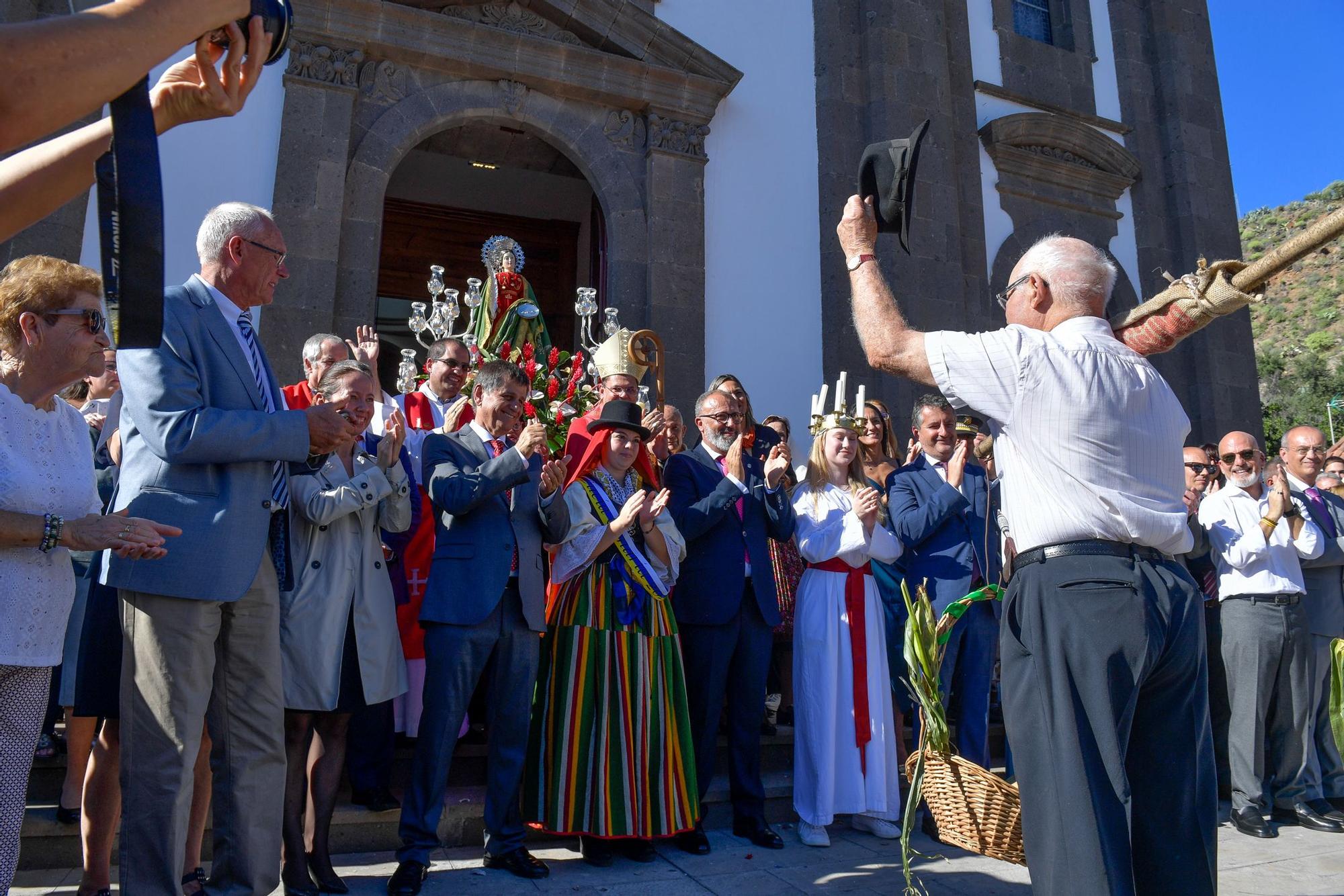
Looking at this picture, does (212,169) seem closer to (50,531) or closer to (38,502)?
(38,502)

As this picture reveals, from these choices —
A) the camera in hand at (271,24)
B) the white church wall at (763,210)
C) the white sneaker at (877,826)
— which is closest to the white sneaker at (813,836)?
the white sneaker at (877,826)

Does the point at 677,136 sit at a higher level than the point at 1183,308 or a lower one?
higher

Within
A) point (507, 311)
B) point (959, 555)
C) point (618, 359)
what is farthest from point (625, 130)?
point (959, 555)

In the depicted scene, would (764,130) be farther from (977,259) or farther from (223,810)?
(223,810)

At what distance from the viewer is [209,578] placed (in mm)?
2832

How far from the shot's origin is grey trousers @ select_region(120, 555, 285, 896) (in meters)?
2.72

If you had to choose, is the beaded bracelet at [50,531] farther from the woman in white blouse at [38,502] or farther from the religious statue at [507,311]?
the religious statue at [507,311]

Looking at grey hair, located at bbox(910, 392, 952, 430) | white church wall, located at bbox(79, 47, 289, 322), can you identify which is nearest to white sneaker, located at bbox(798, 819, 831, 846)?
grey hair, located at bbox(910, 392, 952, 430)

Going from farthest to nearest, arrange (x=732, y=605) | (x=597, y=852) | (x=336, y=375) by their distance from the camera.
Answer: (x=732, y=605) < (x=597, y=852) < (x=336, y=375)

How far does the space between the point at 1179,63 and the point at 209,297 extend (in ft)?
42.8

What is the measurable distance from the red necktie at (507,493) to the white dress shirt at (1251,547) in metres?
4.30

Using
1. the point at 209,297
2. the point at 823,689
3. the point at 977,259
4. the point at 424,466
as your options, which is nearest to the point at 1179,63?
the point at 977,259

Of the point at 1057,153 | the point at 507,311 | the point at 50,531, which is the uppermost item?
the point at 1057,153

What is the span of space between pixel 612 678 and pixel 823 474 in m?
1.78
